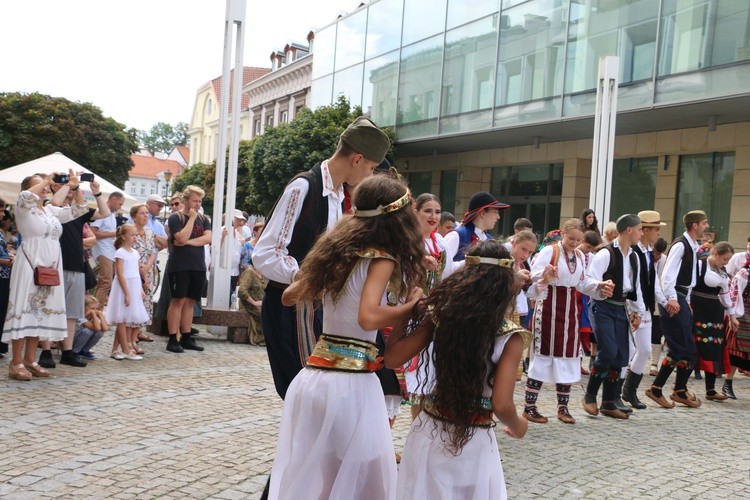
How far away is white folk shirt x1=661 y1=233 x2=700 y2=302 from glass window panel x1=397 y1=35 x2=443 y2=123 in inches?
644

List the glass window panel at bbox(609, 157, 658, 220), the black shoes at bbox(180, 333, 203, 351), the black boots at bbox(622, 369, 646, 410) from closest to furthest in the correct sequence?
the black boots at bbox(622, 369, 646, 410) < the black shoes at bbox(180, 333, 203, 351) < the glass window panel at bbox(609, 157, 658, 220)

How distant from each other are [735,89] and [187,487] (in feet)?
46.9

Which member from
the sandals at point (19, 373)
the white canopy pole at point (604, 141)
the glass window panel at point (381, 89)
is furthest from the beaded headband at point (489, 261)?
the glass window panel at point (381, 89)

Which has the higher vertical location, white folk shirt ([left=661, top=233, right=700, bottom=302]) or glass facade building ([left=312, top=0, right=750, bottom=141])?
glass facade building ([left=312, top=0, right=750, bottom=141])

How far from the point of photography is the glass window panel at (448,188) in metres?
28.2

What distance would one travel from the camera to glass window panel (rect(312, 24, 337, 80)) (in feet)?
103

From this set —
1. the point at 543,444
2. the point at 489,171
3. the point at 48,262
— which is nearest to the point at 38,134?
the point at 489,171

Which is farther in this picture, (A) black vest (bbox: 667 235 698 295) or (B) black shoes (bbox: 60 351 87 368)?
(A) black vest (bbox: 667 235 698 295)

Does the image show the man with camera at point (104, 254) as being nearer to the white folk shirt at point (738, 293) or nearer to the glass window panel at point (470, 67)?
the white folk shirt at point (738, 293)

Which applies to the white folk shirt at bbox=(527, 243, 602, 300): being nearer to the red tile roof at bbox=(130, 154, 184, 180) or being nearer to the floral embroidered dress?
the floral embroidered dress

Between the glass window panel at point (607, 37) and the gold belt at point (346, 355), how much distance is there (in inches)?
644

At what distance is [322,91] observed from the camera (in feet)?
107

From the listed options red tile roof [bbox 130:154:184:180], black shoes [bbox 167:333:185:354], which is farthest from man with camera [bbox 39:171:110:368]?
red tile roof [bbox 130:154:184:180]

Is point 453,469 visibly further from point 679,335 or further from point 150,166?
point 150,166
